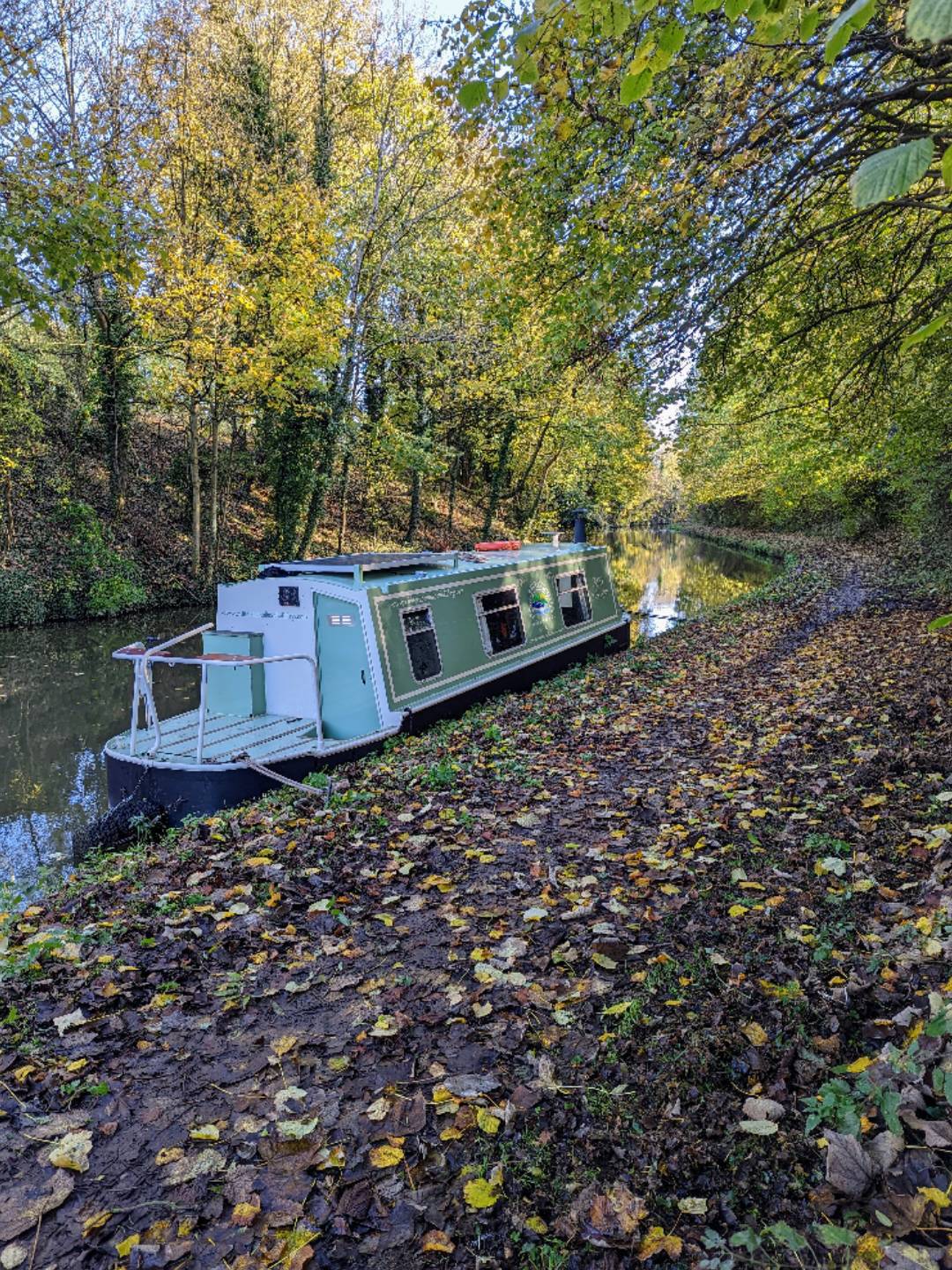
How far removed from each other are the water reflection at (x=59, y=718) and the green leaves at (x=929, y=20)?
20.9 ft

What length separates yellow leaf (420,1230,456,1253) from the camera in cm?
202

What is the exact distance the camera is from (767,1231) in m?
1.85

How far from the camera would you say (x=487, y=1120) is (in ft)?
8.04

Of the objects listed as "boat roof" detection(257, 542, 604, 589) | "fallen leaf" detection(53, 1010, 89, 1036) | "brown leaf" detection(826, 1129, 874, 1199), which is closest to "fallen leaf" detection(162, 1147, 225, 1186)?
"fallen leaf" detection(53, 1010, 89, 1036)

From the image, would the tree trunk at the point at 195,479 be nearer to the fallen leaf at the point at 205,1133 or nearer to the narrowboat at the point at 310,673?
the narrowboat at the point at 310,673

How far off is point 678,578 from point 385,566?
22612mm

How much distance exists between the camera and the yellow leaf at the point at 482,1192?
7.01 feet

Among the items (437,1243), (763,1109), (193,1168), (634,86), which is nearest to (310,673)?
(193,1168)

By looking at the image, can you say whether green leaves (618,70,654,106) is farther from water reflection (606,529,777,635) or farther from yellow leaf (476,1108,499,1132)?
water reflection (606,529,777,635)

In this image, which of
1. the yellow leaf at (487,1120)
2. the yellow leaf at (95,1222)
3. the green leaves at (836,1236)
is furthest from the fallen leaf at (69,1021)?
the green leaves at (836,1236)

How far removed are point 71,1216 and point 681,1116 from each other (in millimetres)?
2026

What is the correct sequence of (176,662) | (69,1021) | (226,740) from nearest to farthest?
(69,1021), (176,662), (226,740)

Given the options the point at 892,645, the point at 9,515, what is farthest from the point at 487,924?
the point at 9,515

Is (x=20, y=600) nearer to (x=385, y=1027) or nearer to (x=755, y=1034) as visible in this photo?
(x=385, y=1027)
